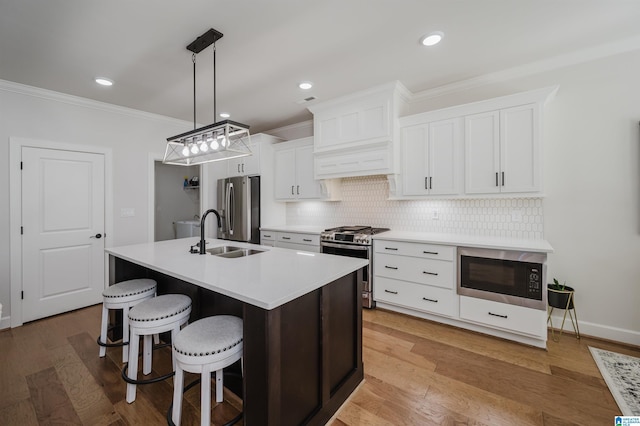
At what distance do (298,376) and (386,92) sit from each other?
9.91ft

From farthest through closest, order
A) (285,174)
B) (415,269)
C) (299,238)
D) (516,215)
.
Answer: (285,174)
(299,238)
(415,269)
(516,215)

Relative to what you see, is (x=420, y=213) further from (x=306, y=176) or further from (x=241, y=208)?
(x=241, y=208)

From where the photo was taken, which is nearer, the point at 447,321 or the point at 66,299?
the point at 447,321

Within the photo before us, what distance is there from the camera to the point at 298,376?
4.98ft

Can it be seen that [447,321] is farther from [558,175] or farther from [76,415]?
[76,415]

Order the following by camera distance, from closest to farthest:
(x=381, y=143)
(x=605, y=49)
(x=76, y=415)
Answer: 1. (x=76, y=415)
2. (x=605, y=49)
3. (x=381, y=143)

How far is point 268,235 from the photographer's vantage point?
445 centimetres

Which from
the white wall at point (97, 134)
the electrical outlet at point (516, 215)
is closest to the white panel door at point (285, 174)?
the white wall at point (97, 134)

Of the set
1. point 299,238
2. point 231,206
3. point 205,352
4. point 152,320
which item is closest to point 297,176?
point 299,238

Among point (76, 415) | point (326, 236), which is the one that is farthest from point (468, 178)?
point (76, 415)

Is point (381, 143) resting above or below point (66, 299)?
above

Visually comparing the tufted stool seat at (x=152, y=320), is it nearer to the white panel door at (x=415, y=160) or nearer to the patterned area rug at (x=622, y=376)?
the white panel door at (x=415, y=160)

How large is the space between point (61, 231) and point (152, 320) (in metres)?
2.79

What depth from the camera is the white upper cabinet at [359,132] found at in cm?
330
